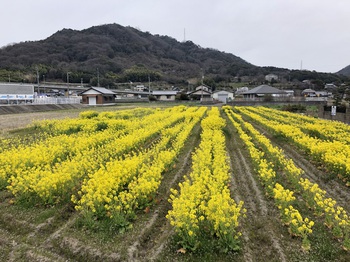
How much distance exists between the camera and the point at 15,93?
4053 cm

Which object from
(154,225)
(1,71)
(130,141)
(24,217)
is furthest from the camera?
(1,71)

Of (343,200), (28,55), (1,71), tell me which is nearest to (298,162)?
(343,200)

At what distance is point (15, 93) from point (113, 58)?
110613 millimetres

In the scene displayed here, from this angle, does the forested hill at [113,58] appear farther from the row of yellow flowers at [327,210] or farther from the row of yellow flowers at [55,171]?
the row of yellow flowers at [327,210]

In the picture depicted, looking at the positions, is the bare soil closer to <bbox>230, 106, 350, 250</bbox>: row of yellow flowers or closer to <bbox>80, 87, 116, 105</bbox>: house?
<bbox>230, 106, 350, 250</bbox>: row of yellow flowers

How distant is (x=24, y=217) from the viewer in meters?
5.74

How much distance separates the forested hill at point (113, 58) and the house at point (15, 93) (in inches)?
1815

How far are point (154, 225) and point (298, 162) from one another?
6.60 m

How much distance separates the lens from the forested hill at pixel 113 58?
110875mm

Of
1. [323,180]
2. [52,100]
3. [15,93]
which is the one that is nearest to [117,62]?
[52,100]

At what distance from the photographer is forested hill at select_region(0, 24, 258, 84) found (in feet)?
364

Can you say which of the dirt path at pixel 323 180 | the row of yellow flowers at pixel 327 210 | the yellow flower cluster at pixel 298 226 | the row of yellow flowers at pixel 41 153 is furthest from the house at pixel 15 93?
the yellow flower cluster at pixel 298 226

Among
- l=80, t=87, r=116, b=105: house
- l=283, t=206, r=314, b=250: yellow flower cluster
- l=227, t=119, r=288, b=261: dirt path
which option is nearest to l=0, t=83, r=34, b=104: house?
l=80, t=87, r=116, b=105: house

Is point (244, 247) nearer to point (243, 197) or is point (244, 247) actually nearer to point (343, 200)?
point (243, 197)
